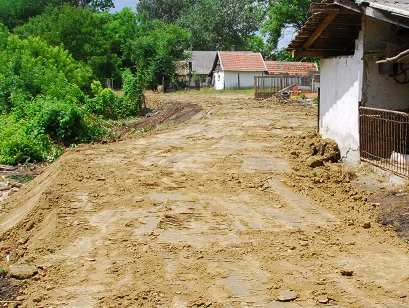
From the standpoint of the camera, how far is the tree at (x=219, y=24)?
244ft

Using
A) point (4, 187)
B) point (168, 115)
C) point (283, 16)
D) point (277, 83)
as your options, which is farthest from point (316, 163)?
point (283, 16)

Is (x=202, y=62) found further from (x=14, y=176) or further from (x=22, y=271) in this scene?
(x=22, y=271)

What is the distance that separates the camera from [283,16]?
157 ft

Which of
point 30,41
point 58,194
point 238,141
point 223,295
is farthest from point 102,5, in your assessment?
point 223,295

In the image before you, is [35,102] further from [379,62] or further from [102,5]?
[102,5]

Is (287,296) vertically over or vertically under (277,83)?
under

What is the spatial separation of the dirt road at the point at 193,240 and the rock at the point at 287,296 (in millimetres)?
33

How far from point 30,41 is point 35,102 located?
10.9 m

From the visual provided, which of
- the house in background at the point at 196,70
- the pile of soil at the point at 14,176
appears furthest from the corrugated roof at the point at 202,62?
the pile of soil at the point at 14,176

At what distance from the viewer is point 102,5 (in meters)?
76.1

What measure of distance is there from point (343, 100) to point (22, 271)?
335 inches

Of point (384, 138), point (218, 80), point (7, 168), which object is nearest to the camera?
point (384, 138)

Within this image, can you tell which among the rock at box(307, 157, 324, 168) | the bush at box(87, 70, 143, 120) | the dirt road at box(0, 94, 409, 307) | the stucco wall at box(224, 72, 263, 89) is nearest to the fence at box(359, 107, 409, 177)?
the rock at box(307, 157, 324, 168)

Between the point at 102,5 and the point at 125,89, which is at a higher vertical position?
the point at 102,5
